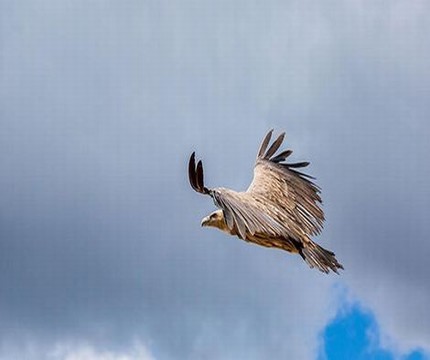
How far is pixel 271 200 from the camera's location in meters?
25.1

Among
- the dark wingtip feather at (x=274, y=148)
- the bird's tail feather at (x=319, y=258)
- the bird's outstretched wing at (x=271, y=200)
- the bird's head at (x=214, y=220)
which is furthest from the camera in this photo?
the dark wingtip feather at (x=274, y=148)

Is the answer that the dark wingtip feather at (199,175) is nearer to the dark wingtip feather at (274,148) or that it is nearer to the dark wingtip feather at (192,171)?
the dark wingtip feather at (192,171)

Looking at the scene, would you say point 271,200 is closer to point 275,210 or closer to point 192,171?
point 275,210

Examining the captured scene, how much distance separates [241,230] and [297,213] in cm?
576

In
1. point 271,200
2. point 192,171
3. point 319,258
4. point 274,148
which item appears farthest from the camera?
point 274,148

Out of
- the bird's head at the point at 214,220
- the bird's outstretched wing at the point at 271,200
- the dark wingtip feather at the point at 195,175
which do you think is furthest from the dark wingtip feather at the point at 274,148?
the dark wingtip feather at the point at 195,175

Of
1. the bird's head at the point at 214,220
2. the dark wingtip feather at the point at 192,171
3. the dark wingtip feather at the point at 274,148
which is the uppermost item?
the dark wingtip feather at the point at 274,148

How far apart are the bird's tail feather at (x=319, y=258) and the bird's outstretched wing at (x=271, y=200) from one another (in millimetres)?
305

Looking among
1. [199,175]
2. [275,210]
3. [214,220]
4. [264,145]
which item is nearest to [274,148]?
[264,145]

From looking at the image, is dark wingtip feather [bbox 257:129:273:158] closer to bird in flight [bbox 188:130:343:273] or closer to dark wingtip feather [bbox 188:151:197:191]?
bird in flight [bbox 188:130:343:273]

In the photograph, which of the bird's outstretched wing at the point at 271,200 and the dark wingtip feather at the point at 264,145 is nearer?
the bird's outstretched wing at the point at 271,200

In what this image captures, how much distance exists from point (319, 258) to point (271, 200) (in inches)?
97.0

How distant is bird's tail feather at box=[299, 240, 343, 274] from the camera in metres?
22.8

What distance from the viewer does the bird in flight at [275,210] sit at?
20642 mm
